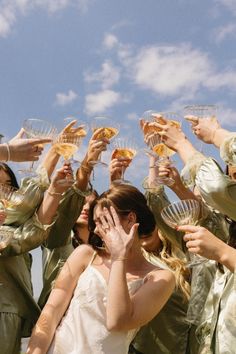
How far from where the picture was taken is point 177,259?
4996 mm

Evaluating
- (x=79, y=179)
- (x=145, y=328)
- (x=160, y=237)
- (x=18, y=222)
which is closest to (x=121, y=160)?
(x=79, y=179)

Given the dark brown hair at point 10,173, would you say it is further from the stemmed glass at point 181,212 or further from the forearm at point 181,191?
the stemmed glass at point 181,212

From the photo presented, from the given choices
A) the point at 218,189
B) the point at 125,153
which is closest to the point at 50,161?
the point at 125,153

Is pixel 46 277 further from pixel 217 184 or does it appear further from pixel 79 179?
pixel 217 184

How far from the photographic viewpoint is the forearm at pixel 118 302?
10.8 ft

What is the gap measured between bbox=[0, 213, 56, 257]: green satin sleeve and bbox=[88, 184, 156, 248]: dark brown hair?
0.62 m

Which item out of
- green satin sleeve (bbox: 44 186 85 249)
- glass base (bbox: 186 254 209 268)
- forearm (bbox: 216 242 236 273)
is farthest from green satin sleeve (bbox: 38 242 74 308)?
forearm (bbox: 216 242 236 273)

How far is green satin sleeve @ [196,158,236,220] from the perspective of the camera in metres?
3.35

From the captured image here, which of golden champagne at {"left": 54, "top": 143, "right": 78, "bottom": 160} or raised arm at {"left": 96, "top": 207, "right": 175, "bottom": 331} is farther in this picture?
golden champagne at {"left": 54, "top": 143, "right": 78, "bottom": 160}

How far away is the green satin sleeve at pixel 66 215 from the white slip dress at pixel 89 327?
141 cm

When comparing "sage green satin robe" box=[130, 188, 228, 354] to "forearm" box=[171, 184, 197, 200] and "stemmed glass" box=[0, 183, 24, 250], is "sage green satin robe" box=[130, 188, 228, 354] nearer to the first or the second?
"forearm" box=[171, 184, 197, 200]

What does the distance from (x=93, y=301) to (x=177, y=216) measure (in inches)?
38.0

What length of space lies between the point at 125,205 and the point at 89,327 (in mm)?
976

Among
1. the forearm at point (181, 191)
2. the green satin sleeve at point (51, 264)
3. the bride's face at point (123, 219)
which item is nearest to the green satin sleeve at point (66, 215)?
the green satin sleeve at point (51, 264)
